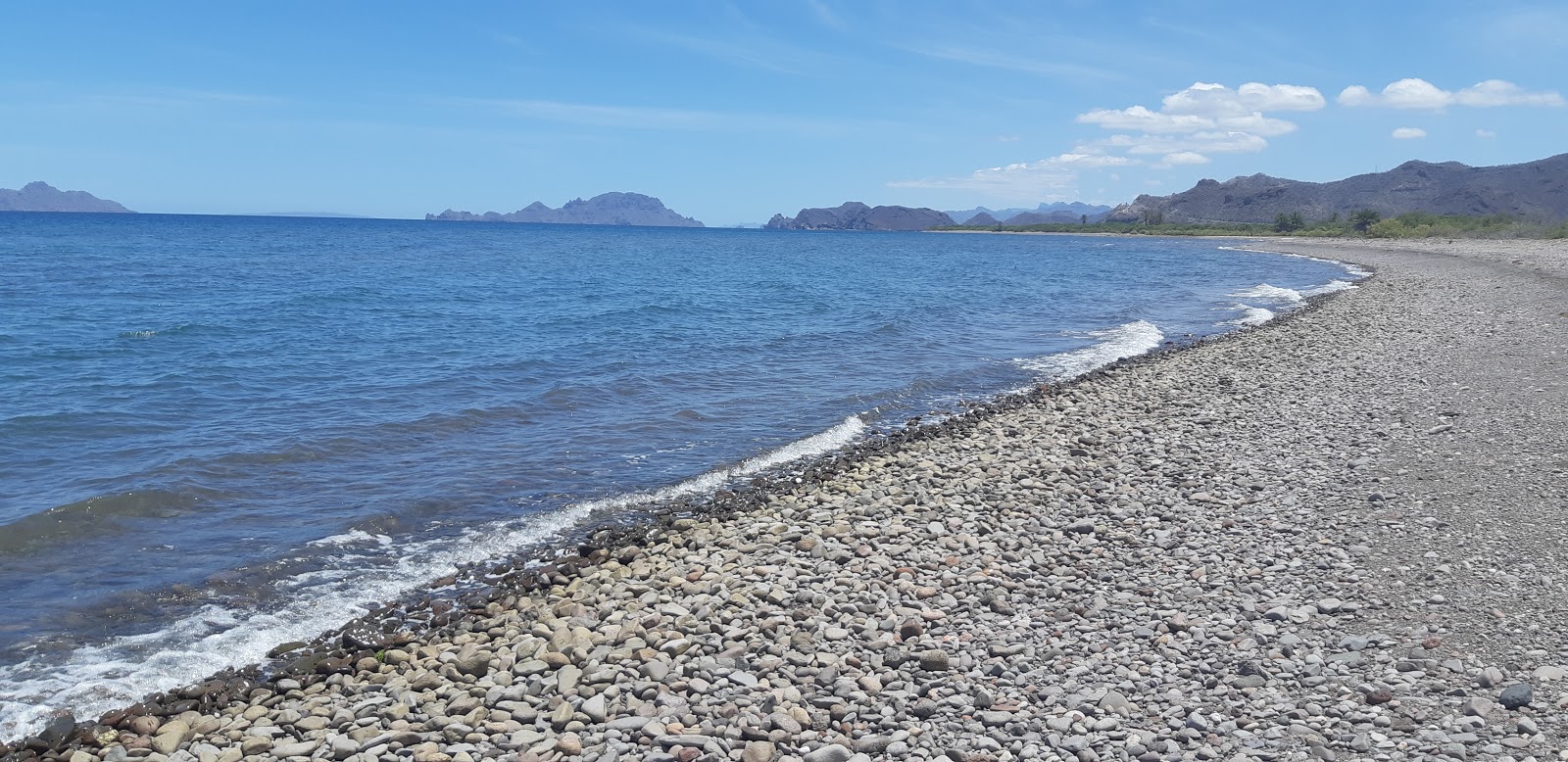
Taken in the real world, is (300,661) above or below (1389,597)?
below

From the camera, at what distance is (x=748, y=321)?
→ 31.7 metres

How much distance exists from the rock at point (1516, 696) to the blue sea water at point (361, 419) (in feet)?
28.2

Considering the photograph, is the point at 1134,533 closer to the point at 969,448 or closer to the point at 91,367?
the point at 969,448

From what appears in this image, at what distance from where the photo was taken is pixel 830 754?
5.39 meters

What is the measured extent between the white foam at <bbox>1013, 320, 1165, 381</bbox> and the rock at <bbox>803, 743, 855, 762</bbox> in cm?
1587

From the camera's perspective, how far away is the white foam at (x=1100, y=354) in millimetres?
22078

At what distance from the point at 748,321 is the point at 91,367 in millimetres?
18238

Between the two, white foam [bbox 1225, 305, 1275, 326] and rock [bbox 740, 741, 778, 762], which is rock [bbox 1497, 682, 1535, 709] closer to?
rock [bbox 740, 741, 778, 762]

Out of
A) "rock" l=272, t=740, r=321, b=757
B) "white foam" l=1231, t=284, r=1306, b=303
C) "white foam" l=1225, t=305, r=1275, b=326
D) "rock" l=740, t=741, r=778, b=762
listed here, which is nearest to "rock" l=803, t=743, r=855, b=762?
"rock" l=740, t=741, r=778, b=762

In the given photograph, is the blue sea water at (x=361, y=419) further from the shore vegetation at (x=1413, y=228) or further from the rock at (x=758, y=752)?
the shore vegetation at (x=1413, y=228)

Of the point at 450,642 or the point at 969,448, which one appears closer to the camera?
the point at 450,642

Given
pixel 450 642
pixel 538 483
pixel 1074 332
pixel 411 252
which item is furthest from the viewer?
pixel 411 252

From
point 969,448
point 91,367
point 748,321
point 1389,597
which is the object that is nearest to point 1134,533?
point 1389,597

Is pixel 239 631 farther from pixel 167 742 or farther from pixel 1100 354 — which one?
pixel 1100 354
